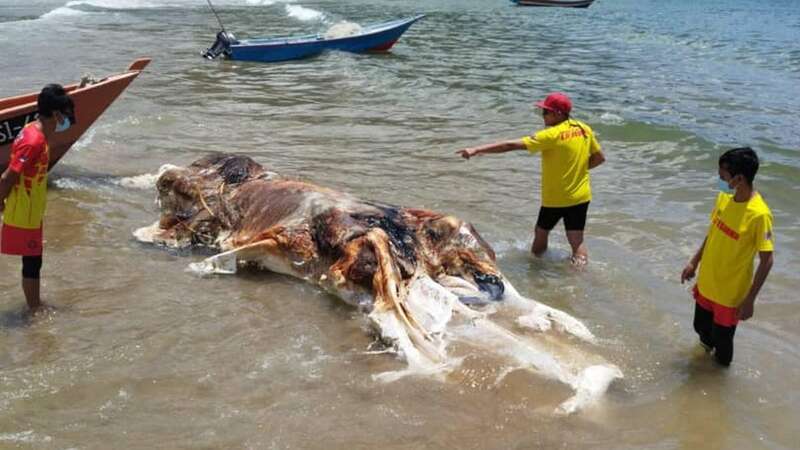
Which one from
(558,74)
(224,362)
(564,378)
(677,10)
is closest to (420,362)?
(564,378)

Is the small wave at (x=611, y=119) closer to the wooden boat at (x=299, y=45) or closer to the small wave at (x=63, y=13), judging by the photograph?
the wooden boat at (x=299, y=45)

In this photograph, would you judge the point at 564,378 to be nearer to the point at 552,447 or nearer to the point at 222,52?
the point at 552,447

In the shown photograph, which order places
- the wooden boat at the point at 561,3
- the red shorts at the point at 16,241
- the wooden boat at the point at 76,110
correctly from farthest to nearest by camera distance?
the wooden boat at the point at 561,3
the wooden boat at the point at 76,110
the red shorts at the point at 16,241

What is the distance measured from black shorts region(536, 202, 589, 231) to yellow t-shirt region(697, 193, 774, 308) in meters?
2.04

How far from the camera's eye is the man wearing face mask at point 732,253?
4.50 m

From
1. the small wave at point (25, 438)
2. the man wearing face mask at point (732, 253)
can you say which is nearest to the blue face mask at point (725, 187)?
the man wearing face mask at point (732, 253)

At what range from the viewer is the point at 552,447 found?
13.2 feet

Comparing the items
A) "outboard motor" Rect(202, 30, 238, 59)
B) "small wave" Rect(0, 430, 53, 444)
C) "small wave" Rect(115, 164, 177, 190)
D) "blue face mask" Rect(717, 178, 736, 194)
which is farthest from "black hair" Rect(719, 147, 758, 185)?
"outboard motor" Rect(202, 30, 238, 59)

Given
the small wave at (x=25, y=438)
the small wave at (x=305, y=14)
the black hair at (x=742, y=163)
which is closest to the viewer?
the small wave at (x=25, y=438)

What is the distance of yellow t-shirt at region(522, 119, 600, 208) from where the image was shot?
6641mm

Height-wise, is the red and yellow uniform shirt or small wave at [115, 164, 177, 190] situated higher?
the red and yellow uniform shirt

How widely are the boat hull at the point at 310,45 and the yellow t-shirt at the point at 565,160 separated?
52.7ft

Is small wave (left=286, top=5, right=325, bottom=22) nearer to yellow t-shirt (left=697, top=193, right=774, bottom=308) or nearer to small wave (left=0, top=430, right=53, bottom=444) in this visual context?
yellow t-shirt (left=697, top=193, right=774, bottom=308)

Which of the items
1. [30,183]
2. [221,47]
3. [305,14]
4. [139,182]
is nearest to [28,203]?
[30,183]
